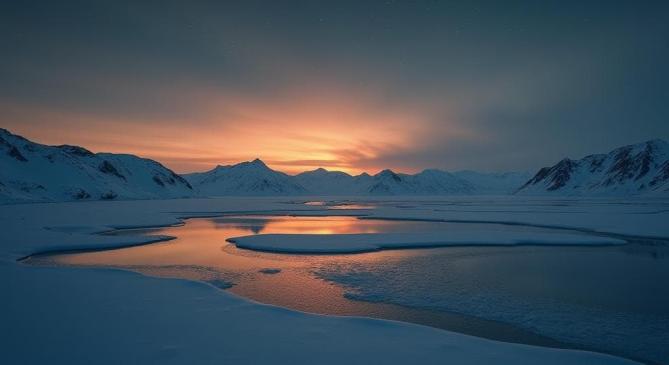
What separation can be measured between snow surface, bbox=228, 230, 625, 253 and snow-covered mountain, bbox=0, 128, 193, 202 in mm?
82594

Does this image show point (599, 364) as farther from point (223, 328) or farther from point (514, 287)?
point (223, 328)

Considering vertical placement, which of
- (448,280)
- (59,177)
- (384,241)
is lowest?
(448,280)

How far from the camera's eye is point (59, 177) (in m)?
107

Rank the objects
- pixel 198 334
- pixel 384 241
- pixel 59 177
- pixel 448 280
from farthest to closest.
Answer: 1. pixel 59 177
2. pixel 384 241
3. pixel 448 280
4. pixel 198 334

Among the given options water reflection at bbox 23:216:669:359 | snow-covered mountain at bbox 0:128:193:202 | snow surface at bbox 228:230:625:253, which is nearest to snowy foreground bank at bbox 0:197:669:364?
water reflection at bbox 23:216:669:359

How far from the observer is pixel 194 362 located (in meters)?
6.23

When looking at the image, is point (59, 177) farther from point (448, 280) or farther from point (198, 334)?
point (448, 280)

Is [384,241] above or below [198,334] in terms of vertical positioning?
above

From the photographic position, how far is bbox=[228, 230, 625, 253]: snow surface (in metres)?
20.0

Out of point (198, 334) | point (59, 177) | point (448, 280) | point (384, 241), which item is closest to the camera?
point (198, 334)

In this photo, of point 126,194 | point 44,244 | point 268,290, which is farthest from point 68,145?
point 268,290

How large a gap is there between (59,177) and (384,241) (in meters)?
120

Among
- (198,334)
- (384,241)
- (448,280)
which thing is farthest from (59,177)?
(448,280)

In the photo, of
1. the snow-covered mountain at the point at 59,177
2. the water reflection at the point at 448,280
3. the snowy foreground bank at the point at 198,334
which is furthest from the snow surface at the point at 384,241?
the snow-covered mountain at the point at 59,177
